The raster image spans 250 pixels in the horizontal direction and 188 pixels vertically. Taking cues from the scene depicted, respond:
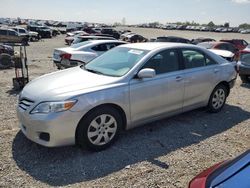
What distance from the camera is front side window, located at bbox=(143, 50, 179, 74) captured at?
4.89 m

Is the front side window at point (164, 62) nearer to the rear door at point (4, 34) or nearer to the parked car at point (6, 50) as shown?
the parked car at point (6, 50)

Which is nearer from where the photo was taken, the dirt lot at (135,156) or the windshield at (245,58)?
the dirt lot at (135,156)

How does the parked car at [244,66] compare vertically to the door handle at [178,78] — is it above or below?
below

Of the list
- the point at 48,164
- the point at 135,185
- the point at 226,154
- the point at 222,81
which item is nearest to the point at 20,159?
the point at 48,164

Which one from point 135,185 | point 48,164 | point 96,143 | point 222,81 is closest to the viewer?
point 135,185

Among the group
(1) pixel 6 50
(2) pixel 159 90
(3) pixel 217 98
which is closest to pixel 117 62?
(2) pixel 159 90

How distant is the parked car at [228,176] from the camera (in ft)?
5.53

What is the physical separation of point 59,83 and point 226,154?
2.78 metres

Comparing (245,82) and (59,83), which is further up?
(59,83)

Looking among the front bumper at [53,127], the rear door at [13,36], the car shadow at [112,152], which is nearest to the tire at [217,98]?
the car shadow at [112,152]

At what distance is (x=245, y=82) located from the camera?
32.8 ft

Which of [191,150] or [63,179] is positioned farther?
[191,150]

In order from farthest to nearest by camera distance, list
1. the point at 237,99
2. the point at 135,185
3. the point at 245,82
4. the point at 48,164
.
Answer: the point at 245,82 → the point at 237,99 → the point at 48,164 → the point at 135,185

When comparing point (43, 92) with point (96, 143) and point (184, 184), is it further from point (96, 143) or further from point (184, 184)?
point (184, 184)
